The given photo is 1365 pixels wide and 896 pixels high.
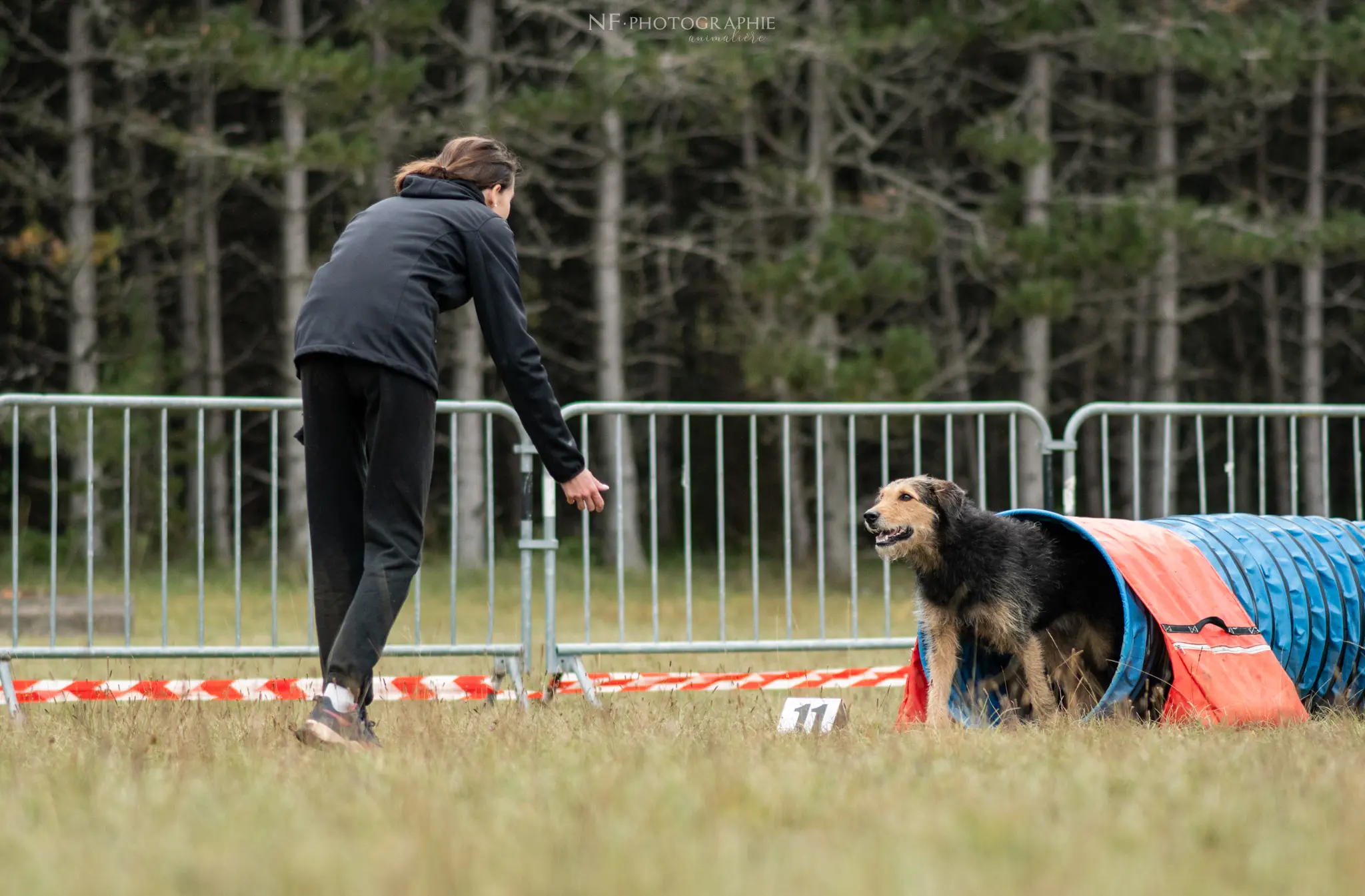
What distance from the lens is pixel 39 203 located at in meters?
19.1

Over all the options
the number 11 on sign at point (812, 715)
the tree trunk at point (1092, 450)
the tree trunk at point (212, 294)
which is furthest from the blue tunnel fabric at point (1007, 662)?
the tree trunk at point (1092, 450)

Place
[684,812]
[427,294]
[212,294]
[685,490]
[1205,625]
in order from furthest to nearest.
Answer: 1. [212,294]
2. [685,490]
3. [1205,625]
4. [427,294]
5. [684,812]

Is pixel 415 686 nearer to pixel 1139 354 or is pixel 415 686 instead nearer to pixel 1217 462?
pixel 1139 354

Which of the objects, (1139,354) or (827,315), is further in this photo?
(1139,354)

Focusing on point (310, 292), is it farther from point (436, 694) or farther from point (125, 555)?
point (125, 555)

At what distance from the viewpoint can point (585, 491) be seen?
191 inches

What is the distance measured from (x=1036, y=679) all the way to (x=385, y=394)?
2.56 meters

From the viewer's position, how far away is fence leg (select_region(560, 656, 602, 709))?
6098 millimetres

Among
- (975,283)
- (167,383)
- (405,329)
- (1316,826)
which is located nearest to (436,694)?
(405,329)

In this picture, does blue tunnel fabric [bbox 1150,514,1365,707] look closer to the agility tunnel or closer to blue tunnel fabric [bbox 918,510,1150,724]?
the agility tunnel

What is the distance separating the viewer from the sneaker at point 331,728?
4262 millimetres

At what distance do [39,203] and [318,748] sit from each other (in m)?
16.9

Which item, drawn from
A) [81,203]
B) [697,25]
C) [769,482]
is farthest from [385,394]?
[769,482]

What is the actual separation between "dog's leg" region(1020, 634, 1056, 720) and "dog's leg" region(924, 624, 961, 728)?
0.82 feet
